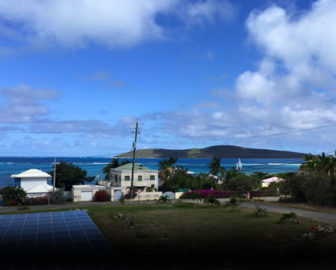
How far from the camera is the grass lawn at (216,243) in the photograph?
14844 millimetres

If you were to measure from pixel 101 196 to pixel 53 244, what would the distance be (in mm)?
30726

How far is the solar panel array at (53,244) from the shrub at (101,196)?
21.5m

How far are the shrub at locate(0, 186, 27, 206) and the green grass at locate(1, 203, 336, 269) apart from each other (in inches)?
911

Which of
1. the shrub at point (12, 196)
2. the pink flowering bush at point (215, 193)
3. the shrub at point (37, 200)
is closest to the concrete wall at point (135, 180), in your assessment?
the pink flowering bush at point (215, 193)

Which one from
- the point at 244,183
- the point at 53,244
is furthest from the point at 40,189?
the point at 53,244

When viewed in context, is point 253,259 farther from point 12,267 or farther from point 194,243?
point 12,267

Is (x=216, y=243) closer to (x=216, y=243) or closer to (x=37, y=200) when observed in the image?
(x=216, y=243)

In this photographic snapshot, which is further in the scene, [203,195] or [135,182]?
[135,182]

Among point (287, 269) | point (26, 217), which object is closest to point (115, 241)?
point (287, 269)

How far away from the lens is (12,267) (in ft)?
48.1

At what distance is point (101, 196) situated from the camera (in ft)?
161

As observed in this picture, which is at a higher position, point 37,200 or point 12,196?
point 12,196

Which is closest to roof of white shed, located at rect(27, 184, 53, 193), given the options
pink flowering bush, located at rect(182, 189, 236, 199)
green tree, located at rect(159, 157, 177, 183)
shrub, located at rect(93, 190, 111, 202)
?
shrub, located at rect(93, 190, 111, 202)

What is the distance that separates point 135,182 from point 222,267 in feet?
139
